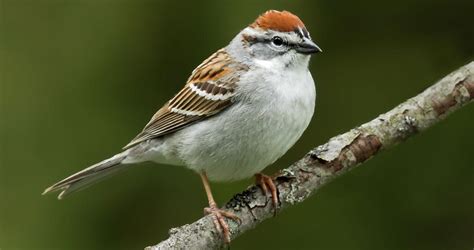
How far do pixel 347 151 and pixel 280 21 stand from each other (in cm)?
52

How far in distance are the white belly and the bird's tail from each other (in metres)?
0.39

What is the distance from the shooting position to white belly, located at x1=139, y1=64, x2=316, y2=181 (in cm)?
285

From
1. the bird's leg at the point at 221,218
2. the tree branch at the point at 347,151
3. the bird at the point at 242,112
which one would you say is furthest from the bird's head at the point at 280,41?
the bird's leg at the point at 221,218

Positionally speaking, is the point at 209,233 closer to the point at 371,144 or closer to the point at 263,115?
the point at 263,115

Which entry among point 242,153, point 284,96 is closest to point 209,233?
point 242,153

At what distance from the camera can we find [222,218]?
2.72 metres

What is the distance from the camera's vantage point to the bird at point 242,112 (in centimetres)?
286

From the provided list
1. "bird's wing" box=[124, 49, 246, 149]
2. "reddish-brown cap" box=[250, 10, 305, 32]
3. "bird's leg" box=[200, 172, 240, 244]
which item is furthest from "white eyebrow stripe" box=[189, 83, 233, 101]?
"bird's leg" box=[200, 172, 240, 244]

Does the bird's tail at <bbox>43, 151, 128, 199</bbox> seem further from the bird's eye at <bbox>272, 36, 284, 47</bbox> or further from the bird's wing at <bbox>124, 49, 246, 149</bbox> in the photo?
the bird's eye at <bbox>272, 36, 284, 47</bbox>

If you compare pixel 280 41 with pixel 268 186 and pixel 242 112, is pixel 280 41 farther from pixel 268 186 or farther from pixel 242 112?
pixel 268 186

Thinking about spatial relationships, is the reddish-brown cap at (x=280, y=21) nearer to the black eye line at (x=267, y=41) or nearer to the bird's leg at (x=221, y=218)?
the black eye line at (x=267, y=41)

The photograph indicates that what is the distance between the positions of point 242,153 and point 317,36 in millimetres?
1032

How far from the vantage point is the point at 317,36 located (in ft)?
12.3

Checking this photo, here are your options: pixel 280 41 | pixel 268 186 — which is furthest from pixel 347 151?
pixel 280 41
